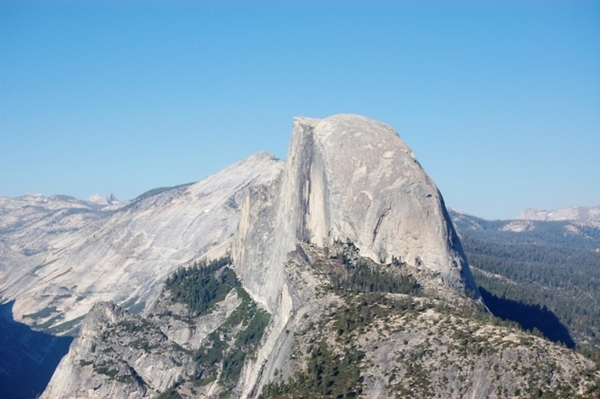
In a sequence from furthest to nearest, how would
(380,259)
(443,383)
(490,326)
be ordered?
(380,259) < (490,326) < (443,383)

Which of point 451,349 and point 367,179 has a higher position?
point 367,179

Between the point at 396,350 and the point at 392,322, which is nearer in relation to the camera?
the point at 396,350

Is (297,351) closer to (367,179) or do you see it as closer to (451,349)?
(451,349)

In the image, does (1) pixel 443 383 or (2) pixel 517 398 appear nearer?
(2) pixel 517 398

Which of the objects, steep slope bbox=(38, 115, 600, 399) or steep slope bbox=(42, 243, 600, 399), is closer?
steep slope bbox=(42, 243, 600, 399)

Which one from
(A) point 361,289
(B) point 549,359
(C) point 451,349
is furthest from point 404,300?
(B) point 549,359

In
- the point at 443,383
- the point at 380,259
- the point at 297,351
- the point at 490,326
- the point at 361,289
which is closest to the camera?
the point at 443,383

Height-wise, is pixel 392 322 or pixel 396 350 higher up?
pixel 392 322

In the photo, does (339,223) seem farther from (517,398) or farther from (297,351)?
(517,398)

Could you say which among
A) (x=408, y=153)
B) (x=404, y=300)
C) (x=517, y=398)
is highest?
(x=408, y=153)

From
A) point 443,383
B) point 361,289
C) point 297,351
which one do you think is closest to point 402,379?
point 443,383

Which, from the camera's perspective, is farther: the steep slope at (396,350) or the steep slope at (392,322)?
Result: the steep slope at (392,322)
